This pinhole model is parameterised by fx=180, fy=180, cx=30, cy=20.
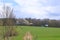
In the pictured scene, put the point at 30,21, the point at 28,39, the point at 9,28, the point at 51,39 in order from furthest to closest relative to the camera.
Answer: the point at 51,39, the point at 30,21, the point at 9,28, the point at 28,39

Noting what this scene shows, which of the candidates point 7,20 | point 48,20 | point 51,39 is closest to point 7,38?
point 7,20

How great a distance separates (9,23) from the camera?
781cm

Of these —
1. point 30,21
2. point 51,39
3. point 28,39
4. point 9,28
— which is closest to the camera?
point 28,39

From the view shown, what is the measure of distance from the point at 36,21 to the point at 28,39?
3673 mm

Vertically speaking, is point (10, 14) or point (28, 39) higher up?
point (10, 14)

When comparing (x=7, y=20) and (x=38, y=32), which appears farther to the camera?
(x=38, y=32)

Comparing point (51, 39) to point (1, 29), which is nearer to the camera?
point (1, 29)

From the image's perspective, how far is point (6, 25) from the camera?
7688 mm

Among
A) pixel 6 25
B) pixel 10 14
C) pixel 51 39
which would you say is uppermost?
pixel 10 14

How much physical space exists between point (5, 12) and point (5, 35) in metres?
1.08

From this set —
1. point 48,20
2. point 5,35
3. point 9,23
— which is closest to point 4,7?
point 9,23

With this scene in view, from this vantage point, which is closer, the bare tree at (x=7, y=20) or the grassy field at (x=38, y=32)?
the bare tree at (x=7, y=20)

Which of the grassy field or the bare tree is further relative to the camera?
the grassy field

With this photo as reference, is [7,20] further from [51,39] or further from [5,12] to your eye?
[51,39]
